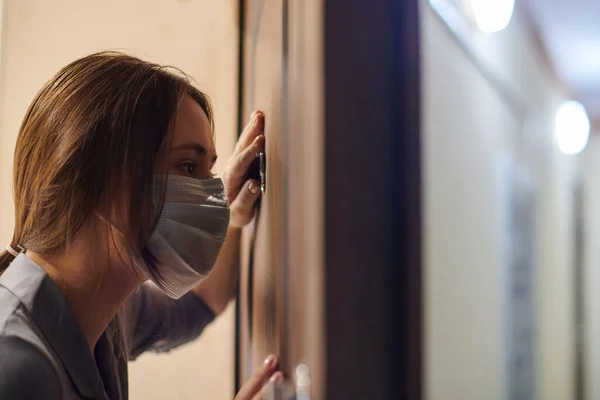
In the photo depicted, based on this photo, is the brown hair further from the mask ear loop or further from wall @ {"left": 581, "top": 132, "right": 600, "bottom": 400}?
wall @ {"left": 581, "top": 132, "right": 600, "bottom": 400}

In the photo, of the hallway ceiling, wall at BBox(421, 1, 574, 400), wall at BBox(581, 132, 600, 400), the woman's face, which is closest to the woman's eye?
the woman's face

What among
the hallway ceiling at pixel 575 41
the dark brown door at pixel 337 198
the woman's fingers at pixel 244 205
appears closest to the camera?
the dark brown door at pixel 337 198

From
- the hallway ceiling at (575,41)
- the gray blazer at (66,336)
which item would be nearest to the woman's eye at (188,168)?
the gray blazer at (66,336)

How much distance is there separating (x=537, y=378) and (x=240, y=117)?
1.81m

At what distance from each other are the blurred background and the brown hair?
2 centimetres

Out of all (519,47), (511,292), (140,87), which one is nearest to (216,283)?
(140,87)

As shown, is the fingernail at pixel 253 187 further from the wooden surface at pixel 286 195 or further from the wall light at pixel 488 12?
the wall light at pixel 488 12

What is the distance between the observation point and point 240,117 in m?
0.46

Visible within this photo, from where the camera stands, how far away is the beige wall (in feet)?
1.45

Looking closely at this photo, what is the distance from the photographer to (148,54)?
17.8 inches

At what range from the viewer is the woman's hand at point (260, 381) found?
435 mm

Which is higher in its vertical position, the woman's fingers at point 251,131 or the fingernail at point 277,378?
the woman's fingers at point 251,131

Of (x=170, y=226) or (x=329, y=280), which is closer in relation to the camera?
(x=329, y=280)

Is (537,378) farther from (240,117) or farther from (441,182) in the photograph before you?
(240,117)
